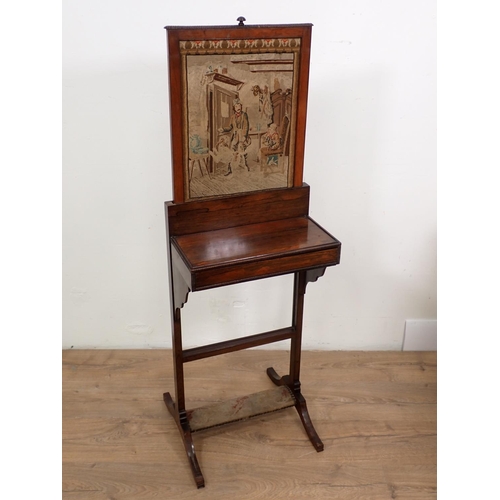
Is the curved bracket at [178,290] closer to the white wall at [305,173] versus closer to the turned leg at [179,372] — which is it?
the turned leg at [179,372]

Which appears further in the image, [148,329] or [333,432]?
[148,329]

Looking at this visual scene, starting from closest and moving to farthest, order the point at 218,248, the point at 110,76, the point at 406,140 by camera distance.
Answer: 1. the point at 218,248
2. the point at 110,76
3. the point at 406,140

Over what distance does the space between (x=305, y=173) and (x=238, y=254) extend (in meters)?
0.83

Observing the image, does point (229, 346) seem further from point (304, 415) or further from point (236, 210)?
point (236, 210)

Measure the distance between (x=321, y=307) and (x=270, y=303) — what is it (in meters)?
0.25

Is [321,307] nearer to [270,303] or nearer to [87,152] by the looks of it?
[270,303]

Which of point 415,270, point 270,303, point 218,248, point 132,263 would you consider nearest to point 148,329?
point 132,263

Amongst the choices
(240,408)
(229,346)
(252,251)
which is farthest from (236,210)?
(240,408)

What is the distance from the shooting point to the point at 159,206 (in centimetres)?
278

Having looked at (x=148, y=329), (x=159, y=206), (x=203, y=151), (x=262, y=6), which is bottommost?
(x=148, y=329)

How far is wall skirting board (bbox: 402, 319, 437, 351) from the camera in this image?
3111 mm

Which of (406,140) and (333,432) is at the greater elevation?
(406,140)

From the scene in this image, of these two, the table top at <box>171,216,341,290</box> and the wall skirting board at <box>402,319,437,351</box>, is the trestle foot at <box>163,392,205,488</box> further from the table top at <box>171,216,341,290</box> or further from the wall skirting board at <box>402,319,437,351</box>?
the wall skirting board at <box>402,319,437,351</box>

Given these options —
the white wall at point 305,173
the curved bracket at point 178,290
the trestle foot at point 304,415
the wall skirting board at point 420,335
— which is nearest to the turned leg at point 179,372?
the curved bracket at point 178,290
